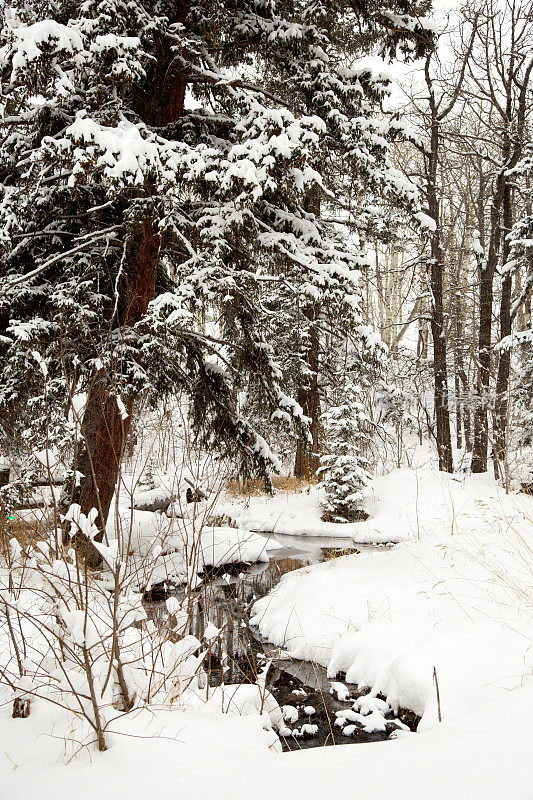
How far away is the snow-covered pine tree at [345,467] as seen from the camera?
10.1 m

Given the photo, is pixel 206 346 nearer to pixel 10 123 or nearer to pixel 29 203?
pixel 29 203

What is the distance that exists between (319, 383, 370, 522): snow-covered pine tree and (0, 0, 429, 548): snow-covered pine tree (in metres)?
3.66

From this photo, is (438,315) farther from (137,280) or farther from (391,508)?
Answer: (137,280)

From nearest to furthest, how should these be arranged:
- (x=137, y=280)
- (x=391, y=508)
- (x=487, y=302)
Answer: (x=137, y=280) < (x=391, y=508) < (x=487, y=302)

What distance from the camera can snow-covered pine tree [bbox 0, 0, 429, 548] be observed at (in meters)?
4.48

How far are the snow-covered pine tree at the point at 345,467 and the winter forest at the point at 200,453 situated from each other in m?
1.39

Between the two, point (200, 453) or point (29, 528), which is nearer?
point (29, 528)

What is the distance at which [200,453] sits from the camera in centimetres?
328

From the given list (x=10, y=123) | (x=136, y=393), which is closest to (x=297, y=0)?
(x=10, y=123)

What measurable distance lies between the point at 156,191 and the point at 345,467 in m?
6.40

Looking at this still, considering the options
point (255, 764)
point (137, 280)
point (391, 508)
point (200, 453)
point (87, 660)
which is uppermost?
point (137, 280)

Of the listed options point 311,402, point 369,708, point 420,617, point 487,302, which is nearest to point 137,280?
point 420,617

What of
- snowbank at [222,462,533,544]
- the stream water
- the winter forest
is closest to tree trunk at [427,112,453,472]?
snowbank at [222,462,533,544]

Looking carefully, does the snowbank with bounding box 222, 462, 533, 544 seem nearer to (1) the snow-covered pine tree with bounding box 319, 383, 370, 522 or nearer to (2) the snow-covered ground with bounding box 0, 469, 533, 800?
(1) the snow-covered pine tree with bounding box 319, 383, 370, 522
